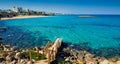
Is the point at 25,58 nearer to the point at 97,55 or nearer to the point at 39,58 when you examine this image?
the point at 39,58

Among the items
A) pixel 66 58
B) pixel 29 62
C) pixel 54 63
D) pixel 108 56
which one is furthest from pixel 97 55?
pixel 29 62

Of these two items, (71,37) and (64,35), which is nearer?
(71,37)

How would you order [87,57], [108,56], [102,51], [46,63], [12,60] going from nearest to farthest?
[46,63], [12,60], [87,57], [108,56], [102,51]

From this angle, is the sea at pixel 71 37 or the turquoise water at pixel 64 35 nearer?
the sea at pixel 71 37

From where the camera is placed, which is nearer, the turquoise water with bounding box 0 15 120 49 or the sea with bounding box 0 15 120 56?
the sea with bounding box 0 15 120 56

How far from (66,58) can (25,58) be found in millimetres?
6043

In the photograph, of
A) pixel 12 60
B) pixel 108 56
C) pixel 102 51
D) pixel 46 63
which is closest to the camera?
pixel 46 63

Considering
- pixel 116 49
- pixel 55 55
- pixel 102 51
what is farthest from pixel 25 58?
pixel 116 49

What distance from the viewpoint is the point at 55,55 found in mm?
30156

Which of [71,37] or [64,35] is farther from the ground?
[71,37]

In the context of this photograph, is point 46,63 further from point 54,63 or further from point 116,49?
point 116,49

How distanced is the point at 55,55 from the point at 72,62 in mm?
2630

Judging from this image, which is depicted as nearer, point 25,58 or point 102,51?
point 25,58

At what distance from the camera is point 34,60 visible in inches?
1147
